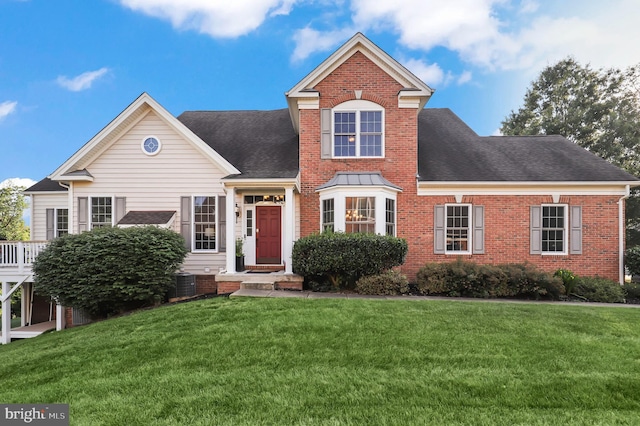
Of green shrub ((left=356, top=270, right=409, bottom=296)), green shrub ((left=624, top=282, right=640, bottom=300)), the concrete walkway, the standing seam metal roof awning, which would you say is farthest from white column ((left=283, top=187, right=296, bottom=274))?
Answer: green shrub ((left=624, top=282, right=640, bottom=300))

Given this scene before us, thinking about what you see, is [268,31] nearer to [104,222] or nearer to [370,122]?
[370,122]

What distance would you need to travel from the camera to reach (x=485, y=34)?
1891cm

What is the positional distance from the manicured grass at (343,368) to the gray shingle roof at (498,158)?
570 cm

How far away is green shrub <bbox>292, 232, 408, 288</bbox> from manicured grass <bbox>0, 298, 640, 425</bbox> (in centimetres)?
230

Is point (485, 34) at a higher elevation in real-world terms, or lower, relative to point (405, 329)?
higher

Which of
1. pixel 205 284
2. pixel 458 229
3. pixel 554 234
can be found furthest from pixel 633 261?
pixel 205 284

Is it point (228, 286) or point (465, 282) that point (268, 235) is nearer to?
point (228, 286)

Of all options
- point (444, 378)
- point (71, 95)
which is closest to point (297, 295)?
point (444, 378)

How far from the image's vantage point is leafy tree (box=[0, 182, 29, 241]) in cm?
2750

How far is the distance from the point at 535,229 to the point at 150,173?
1383 cm

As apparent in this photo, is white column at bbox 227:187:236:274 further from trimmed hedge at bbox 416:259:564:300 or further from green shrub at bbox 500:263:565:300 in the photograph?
green shrub at bbox 500:263:565:300

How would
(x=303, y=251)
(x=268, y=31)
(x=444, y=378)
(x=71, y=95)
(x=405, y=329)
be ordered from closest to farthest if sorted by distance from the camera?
(x=444, y=378)
(x=405, y=329)
(x=303, y=251)
(x=268, y=31)
(x=71, y=95)

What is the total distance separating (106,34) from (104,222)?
877 inches

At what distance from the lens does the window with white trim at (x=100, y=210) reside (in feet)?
37.1
